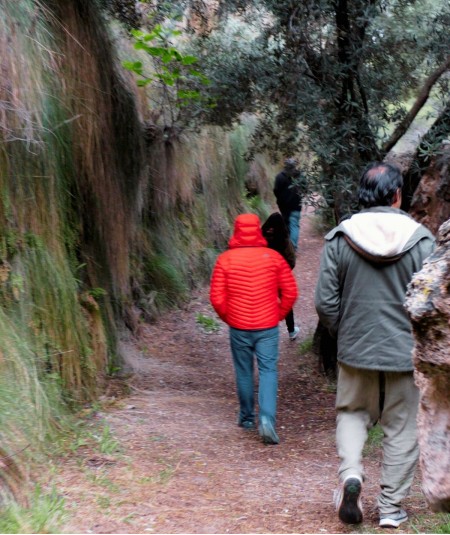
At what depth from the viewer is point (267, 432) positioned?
231 inches

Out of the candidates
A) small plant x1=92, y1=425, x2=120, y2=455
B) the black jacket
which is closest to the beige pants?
small plant x1=92, y1=425, x2=120, y2=455

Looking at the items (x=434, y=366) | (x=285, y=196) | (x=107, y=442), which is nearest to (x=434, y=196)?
(x=107, y=442)

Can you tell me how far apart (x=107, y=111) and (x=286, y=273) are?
216cm

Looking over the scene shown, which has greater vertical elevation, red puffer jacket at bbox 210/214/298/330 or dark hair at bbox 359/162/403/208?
dark hair at bbox 359/162/403/208

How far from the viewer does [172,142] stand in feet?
31.0

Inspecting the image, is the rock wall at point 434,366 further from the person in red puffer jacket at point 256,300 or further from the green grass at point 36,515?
the person in red puffer jacket at point 256,300

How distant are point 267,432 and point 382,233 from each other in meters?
2.40

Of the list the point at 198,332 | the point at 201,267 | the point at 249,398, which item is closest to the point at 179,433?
the point at 249,398

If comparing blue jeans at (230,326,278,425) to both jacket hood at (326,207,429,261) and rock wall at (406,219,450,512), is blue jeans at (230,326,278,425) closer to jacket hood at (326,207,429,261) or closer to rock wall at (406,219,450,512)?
jacket hood at (326,207,429,261)

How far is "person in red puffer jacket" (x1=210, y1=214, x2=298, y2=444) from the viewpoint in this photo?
5.93 m

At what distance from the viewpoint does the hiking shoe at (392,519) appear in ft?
13.1

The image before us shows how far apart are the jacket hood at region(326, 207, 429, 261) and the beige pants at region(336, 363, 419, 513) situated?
2.11ft

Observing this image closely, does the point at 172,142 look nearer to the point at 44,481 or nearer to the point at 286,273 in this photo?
the point at 286,273

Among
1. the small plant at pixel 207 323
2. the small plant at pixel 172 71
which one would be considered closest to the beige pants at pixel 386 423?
the small plant at pixel 172 71
